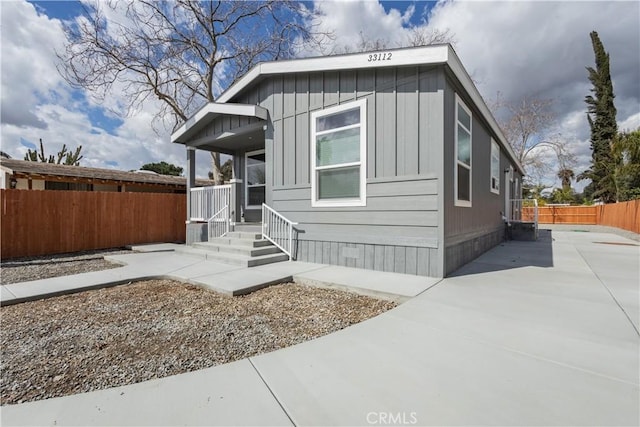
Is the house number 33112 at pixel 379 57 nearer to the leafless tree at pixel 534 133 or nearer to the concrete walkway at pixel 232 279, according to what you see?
the concrete walkway at pixel 232 279

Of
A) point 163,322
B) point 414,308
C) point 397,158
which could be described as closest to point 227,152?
point 397,158

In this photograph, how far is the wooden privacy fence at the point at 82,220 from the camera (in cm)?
704

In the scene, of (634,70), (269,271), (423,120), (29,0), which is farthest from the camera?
(634,70)

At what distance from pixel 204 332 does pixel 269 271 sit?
216 cm

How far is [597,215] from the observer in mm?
18609

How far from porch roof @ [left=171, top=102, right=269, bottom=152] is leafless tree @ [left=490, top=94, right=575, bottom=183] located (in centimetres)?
2231

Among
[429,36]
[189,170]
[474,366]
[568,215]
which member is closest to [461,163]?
[474,366]

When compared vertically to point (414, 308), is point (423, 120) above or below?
above

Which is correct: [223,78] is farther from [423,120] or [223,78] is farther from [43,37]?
[423,120]

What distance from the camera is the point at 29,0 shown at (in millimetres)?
6883

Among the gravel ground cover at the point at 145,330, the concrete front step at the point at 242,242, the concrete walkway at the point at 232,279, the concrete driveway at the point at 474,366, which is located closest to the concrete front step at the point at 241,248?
the concrete front step at the point at 242,242

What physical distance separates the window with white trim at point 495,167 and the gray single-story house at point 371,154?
1.09 meters

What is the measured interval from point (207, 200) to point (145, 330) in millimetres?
5439

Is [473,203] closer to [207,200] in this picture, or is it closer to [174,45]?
[207,200]
